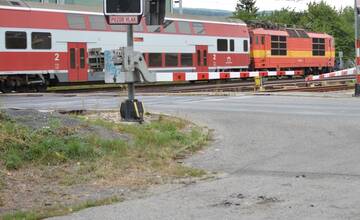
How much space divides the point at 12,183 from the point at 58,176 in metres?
0.67

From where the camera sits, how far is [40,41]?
28953 mm

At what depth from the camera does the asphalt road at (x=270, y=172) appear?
680 centimetres

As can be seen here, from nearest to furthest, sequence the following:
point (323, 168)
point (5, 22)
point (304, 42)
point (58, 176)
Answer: point (58, 176) → point (323, 168) → point (5, 22) → point (304, 42)

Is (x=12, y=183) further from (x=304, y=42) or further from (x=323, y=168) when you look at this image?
(x=304, y=42)

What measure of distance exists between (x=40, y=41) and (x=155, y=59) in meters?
7.60

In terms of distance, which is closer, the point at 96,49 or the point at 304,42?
the point at 96,49

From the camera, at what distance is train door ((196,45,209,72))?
123 ft

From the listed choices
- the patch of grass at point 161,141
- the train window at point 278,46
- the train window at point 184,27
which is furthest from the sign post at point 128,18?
the train window at point 278,46

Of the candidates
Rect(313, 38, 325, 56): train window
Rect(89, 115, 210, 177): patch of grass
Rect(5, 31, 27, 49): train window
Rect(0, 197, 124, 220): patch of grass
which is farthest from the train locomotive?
Rect(0, 197, 124, 220): patch of grass

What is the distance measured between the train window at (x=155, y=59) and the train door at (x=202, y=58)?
10.4 ft

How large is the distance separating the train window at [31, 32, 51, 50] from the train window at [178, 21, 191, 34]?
30.6 ft

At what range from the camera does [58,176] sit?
27.9 feet

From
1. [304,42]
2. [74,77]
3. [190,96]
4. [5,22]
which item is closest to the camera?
[190,96]

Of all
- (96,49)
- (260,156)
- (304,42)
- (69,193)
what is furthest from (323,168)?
(304,42)
